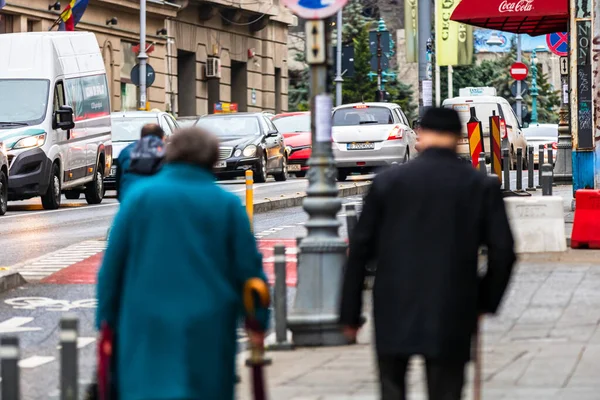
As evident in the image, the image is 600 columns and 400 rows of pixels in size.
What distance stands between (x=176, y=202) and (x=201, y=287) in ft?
1.00

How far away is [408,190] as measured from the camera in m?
6.36

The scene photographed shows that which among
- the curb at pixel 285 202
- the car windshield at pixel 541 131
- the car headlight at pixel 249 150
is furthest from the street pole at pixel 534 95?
the curb at pixel 285 202

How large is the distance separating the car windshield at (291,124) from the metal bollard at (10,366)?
3443 cm

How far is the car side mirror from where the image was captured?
26.5 metres

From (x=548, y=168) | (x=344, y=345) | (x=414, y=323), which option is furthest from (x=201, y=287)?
(x=548, y=168)

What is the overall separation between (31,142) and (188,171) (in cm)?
2055

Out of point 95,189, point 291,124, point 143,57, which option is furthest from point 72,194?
point 143,57

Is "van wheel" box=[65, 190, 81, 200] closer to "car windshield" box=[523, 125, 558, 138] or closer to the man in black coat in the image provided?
"car windshield" box=[523, 125, 558, 138]

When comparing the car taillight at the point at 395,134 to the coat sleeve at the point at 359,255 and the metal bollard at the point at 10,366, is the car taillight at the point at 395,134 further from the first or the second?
the metal bollard at the point at 10,366

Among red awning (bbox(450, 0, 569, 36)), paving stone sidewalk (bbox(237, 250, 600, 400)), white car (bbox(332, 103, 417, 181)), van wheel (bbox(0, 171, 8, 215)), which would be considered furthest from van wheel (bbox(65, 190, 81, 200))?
paving stone sidewalk (bbox(237, 250, 600, 400))

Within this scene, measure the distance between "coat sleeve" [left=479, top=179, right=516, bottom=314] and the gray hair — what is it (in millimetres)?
1096

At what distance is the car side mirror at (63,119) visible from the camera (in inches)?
1042

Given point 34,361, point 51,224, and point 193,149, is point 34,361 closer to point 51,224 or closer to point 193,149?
point 193,149

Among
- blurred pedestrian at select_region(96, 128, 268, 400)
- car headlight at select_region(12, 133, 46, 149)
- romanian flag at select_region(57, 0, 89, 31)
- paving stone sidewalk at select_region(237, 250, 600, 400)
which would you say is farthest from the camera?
romanian flag at select_region(57, 0, 89, 31)
